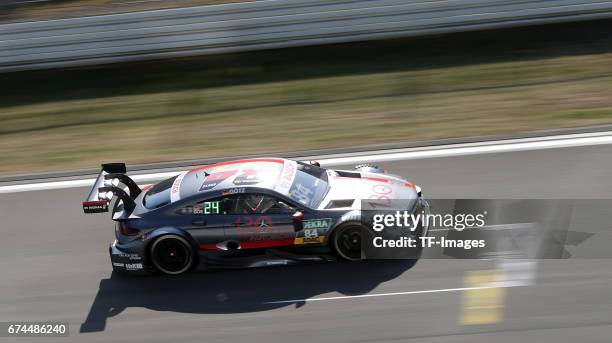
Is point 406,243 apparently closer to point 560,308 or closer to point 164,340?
point 560,308

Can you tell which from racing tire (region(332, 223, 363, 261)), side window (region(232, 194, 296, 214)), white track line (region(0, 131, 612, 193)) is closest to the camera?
racing tire (region(332, 223, 363, 261))

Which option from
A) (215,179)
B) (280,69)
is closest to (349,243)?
(215,179)

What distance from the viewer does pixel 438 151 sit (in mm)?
12336

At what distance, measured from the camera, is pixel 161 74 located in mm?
16109

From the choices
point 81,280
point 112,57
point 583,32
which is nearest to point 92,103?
point 112,57

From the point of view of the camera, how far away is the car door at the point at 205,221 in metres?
8.78

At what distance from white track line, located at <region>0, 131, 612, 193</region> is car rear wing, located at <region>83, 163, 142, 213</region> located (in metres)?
2.44

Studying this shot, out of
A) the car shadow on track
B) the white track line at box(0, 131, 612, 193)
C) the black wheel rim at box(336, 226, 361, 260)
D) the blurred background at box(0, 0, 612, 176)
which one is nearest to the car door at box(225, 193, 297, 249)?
the car shadow on track

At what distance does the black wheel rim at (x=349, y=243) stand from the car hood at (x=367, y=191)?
309 mm

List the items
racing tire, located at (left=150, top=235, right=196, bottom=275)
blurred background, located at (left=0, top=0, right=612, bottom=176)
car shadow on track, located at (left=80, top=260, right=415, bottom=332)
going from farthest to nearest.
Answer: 1. blurred background, located at (left=0, top=0, right=612, bottom=176)
2. racing tire, located at (left=150, top=235, right=196, bottom=275)
3. car shadow on track, located at (left=80, top=260, right=415, bottom=332)

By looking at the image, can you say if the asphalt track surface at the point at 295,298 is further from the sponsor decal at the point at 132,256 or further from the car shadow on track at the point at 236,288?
the sponsor decal at the point at 132,256

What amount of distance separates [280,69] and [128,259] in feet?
25.6

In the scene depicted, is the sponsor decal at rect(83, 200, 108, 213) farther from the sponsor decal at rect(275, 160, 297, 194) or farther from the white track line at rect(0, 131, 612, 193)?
the white track line at rect(0, 131, 612, 193)

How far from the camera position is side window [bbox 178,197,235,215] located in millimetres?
8789
